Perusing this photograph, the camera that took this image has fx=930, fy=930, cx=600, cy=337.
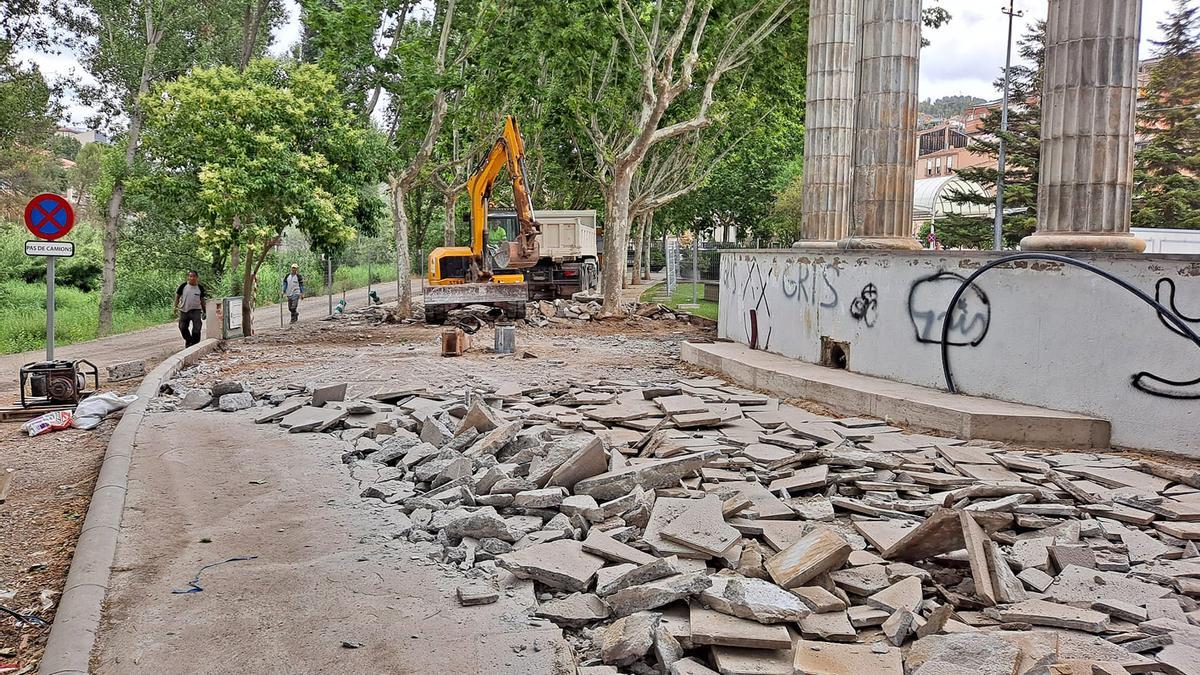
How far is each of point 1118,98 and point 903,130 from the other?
4571 mm

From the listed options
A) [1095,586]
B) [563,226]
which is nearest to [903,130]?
[1095,586]

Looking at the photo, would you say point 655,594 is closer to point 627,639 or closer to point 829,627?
point 627,639

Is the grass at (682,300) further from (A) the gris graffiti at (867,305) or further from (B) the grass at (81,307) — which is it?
(B) the grass at (81,307)

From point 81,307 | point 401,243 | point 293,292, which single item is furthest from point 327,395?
point 81,307

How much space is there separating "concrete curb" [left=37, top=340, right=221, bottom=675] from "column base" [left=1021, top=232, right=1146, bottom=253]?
29.2ft

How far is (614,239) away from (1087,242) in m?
17.5

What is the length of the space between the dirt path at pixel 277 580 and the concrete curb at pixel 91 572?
0.33ft

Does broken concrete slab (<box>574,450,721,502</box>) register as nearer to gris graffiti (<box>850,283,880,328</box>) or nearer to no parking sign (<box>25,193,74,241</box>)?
gris graffiti (<box>850,283,880,328</box>)

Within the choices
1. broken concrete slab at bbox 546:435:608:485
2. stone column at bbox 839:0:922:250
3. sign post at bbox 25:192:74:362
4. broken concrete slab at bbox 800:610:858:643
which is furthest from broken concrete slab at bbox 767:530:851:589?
sign post at bbox 25:192:74:362

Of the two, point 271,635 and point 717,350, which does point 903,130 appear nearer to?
point 717,350

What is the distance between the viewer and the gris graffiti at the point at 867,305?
39.3 ft

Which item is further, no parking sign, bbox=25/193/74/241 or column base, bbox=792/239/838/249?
column base, bbox=792/239/838/249

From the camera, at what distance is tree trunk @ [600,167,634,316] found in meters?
25.9

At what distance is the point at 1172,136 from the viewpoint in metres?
40.2
